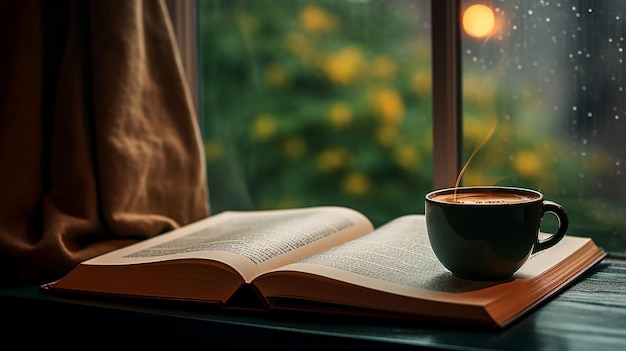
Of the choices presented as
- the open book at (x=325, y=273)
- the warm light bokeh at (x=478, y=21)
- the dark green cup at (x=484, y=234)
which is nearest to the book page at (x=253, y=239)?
the open book at (x=325, y=273)

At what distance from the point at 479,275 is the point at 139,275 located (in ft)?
1.23

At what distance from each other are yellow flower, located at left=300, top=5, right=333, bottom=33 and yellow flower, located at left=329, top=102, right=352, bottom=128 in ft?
0.41

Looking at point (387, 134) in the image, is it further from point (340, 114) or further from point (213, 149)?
point (213, 149)

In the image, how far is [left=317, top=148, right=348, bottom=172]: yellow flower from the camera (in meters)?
1.39

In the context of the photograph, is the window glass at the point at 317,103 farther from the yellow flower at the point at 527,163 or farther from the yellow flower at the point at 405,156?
the yellow flower at the point at 527,163

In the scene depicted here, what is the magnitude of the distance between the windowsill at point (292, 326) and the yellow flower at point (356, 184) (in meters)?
0.45

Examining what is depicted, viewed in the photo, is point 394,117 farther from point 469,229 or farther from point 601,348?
point 601,348

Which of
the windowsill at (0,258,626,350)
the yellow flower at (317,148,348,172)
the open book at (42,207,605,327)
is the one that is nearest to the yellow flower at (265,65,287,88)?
the yellow flower at (317,148,348,172)

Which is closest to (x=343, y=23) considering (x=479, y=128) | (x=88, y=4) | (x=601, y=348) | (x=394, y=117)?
(x=394, y=117)

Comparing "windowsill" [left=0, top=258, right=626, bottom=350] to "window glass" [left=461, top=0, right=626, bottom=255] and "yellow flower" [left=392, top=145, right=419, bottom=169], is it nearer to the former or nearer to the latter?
"window glass" [left=461, top=0, right=626, bottom=255]

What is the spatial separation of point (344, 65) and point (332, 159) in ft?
0.52

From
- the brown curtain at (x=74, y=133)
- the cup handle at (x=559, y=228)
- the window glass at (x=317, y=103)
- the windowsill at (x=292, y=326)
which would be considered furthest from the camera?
the window glass at (x=317, y=103)

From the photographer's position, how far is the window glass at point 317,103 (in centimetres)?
130

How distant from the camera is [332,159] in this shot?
4.60 ft
